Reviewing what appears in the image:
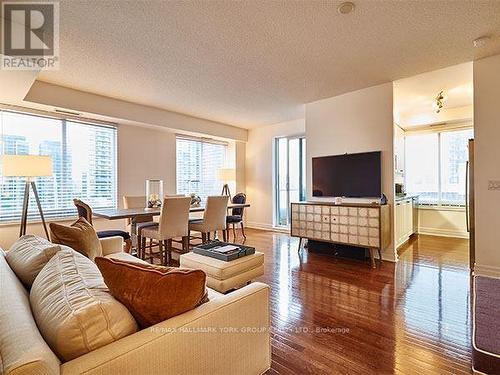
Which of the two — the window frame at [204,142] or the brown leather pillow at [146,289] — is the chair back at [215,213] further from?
the brown leather pillow at [146,289]

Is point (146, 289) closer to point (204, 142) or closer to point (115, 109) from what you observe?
point (115, 109)

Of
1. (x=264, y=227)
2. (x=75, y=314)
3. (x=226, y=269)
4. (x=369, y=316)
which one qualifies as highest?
(x=75, y=314)

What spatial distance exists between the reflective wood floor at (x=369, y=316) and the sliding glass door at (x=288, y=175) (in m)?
2.54

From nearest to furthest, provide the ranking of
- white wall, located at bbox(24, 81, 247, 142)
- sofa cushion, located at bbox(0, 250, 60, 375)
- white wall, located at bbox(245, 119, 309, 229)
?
sofa cushion, located at bbox(0, 250, 60, 375)
white wall, located at bbox(24, 81, 247, 142)
white wall, located at bbox(245, 119, 309, 229)

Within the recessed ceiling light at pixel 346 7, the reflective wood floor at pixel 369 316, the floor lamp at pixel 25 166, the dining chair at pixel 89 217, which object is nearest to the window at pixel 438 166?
the reflective wood floor at pixel 369 316

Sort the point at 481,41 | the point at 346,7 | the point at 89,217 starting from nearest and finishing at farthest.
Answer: the point at 346,7 → the point at 481,41 → the point at 89,217

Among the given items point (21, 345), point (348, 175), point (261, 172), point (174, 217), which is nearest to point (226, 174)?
point (261, 172)

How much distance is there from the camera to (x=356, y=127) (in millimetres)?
4086

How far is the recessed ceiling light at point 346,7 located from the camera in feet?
6.86

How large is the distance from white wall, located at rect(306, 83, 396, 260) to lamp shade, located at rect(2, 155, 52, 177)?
3930mm

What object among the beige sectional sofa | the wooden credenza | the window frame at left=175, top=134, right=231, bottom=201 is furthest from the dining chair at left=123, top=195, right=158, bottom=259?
the beige sectional sofa

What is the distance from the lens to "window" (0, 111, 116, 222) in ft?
12.5

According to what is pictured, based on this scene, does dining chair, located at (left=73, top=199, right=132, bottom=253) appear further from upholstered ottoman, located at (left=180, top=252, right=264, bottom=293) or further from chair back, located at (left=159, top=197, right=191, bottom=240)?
upholstered ottoman, located at (left=180, top=252, right=264, bottom=293)

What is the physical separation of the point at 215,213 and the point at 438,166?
184 inches
